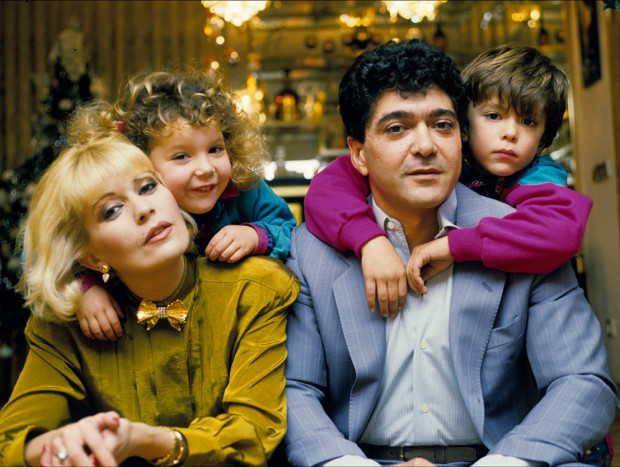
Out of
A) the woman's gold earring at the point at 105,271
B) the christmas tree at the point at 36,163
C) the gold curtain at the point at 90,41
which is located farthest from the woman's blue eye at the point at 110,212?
the gold curtain at the point at 90,41

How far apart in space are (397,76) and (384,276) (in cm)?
49

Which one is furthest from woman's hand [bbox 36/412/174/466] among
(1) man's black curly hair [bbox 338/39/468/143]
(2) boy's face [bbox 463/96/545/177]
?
(2) boy's face [bbox 463/96/545/177]

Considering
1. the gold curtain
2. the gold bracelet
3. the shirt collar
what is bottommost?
the gold bracelet

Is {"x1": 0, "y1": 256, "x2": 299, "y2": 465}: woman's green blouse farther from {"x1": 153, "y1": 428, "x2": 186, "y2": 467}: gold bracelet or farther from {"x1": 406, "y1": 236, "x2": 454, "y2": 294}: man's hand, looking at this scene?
{"x1": 406, "y1": 236, "x2": 454, "y2": 294}: man's hand

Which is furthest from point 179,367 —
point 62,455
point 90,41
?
point 90,41

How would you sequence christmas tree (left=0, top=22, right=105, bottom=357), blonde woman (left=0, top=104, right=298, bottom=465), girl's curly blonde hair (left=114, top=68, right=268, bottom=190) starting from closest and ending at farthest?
blonde woman (left=0, top=104, right=298, bottom=465), girl's curly blonde hair (left=114, top=68, right=268, bottom=190), christmas tree (left=0, top=22, right=105, bottom=357)

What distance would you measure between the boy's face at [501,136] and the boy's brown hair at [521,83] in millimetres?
22

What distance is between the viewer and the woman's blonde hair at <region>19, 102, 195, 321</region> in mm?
1367

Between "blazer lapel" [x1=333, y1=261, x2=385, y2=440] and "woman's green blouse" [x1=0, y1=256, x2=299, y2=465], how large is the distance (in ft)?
0.50

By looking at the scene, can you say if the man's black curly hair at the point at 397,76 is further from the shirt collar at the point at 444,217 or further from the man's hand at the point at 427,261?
the man's hand at the point at 427,261

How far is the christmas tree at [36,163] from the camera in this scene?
163 inches

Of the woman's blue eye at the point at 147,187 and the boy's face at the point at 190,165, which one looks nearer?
the woman's blue eye at the point at 147,187

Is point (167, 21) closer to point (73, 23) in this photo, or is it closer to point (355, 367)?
point (73, 23)


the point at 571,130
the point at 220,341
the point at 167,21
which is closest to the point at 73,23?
the point at 167,21
